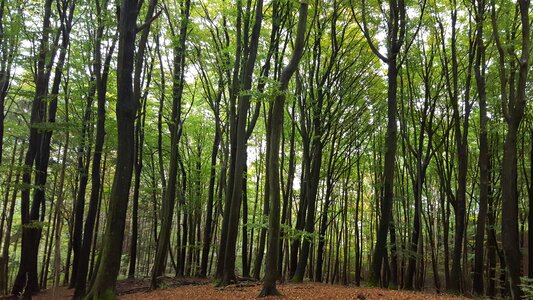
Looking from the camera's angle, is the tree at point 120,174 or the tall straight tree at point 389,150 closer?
the tree at point 120,174

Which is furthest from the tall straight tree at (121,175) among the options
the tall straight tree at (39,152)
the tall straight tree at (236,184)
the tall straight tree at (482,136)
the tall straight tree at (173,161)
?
the tall straight tree at (482,136)

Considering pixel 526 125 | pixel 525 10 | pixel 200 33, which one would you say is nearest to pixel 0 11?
pixel 200 33

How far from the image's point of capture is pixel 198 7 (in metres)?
15.3

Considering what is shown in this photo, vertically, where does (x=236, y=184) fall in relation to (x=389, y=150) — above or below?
below

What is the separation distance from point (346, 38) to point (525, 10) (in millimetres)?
7889

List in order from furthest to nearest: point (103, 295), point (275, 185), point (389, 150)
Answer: point (389, 150) < point (275, 185) < point (103, 295)

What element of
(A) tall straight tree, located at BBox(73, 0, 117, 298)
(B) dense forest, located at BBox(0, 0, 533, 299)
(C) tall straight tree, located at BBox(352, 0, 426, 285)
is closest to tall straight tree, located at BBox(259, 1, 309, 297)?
(B) dense forest, located at BBox(0, 0, 533, 299)

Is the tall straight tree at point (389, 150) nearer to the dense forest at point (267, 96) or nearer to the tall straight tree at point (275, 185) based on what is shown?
the dense forest at point (267, 96)

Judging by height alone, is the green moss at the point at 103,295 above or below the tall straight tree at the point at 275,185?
below

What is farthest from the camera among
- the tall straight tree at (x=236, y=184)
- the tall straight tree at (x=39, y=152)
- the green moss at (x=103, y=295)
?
the tall straight tree at (x=39, y=152)

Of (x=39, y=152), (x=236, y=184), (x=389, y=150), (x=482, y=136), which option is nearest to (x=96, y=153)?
(x=39, y=152)

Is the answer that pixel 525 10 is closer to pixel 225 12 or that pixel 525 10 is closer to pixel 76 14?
pixel 225 12

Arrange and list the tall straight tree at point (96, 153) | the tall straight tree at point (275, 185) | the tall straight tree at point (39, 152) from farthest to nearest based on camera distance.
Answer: the tall straight tree at point (39, 152)
the tall straight tree at point (96, 153)
the tall straight tree at point (275, 185)

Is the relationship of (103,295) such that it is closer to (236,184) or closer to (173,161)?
(236,184)
